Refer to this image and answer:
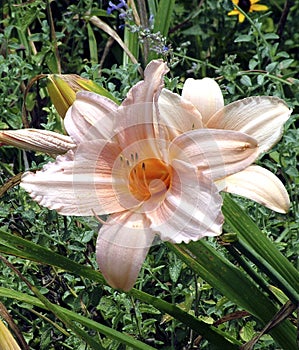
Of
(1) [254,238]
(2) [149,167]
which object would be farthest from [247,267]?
(2) [149,167]

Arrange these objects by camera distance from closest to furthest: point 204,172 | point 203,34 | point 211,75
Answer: point 204,172 → point 211,75 → point 203,34

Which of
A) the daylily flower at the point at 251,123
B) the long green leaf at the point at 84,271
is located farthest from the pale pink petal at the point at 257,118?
the long green leaf at the point at 84,271

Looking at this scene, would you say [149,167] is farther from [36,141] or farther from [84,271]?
[84,271]

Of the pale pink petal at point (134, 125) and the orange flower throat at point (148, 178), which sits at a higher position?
the pale pink petal at point (134, 125)

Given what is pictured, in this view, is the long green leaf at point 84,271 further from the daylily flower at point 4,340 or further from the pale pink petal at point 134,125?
the pale pink petal at point 134,125

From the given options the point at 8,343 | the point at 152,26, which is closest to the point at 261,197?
the point at 8,343

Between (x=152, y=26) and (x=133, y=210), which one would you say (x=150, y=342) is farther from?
(x=152, y=26)
